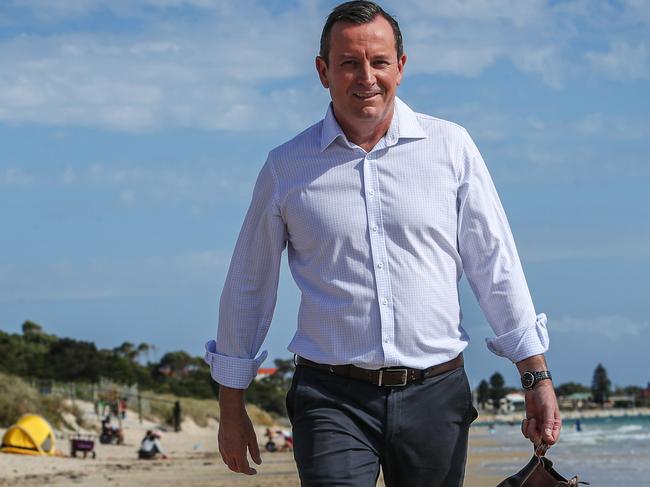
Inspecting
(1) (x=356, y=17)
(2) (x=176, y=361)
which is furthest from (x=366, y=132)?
(2) (x=176, y=361)

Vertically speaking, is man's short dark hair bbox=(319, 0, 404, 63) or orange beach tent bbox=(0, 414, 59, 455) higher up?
man's short dark hair bbox=(319, 0, 404, 63)

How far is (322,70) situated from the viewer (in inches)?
165

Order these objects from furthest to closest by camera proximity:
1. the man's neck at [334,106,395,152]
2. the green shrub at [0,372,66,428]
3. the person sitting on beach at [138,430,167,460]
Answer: the green shrub at [0,372,66,428] < the person sitting on beach at [138,430,167,460] < the man's neck at [334,106,395,152]

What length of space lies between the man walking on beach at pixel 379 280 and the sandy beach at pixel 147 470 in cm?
1397

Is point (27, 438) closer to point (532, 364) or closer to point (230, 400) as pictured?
point (230, 400)

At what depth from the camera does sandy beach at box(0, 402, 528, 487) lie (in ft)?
61.8

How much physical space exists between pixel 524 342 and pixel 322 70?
3.72ft

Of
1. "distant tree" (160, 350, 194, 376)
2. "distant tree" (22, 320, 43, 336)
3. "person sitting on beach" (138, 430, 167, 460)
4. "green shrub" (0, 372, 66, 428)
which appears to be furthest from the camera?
"distant tree" (160, 350, 194, 376)

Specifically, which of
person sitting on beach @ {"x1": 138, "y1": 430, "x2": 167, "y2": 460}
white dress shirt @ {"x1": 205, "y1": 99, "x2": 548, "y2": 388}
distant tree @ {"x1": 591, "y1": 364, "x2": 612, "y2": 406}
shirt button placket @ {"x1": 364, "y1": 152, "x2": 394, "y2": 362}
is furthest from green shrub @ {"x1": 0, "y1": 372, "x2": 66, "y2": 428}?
distant tree @ {"x1": 591, "y1": 364, "x2": 612, "y2": 406}

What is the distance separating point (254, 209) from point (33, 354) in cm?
6118

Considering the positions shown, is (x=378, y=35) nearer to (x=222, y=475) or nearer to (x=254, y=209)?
(x=254, y=209)

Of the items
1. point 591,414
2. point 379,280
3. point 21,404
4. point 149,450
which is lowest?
point 379,280

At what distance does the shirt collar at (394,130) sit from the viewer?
13.3 ft

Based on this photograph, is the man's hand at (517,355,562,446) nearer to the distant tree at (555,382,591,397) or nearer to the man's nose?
the man's nose
